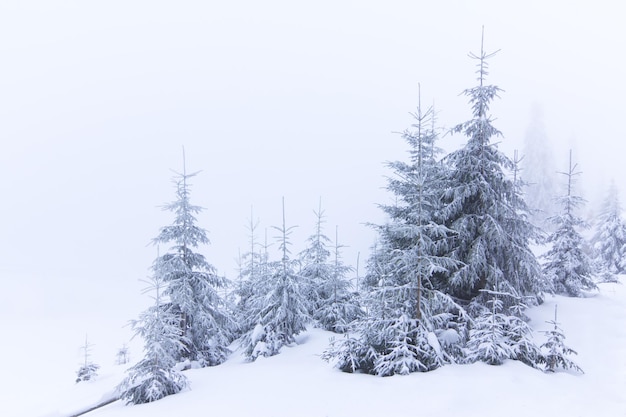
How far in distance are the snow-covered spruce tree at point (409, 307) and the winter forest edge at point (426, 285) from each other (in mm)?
39

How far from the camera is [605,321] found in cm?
1473

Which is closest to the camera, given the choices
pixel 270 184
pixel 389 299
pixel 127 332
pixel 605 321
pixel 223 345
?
pixel 389 299

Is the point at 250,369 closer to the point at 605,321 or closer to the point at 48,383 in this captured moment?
the point at 605,321

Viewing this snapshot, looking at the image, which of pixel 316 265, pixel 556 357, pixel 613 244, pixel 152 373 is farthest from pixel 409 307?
pixel 613 244

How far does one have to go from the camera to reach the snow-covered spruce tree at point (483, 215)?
40.8 ft

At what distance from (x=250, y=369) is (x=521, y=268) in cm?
1030

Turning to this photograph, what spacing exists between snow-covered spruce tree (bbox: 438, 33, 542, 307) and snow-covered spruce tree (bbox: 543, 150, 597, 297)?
641cm

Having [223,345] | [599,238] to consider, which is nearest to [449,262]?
[223,345]

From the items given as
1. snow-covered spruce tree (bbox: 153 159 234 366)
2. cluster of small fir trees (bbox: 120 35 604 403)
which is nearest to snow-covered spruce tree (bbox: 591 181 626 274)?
cluster of small fir trees (bbox: 120 35 604 403)

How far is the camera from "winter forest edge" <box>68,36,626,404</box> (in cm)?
1088

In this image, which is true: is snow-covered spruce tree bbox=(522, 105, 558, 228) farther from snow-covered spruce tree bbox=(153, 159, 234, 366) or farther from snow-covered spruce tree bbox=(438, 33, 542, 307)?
snow-covered spruce tree bbox=(153, 159, 234, 366)

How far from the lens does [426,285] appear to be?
42.6 feet

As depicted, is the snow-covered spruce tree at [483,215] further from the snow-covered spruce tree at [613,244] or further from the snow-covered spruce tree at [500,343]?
the snow-covered spruce tree at [613,244]

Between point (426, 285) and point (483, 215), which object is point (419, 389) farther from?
point (483, 215)
